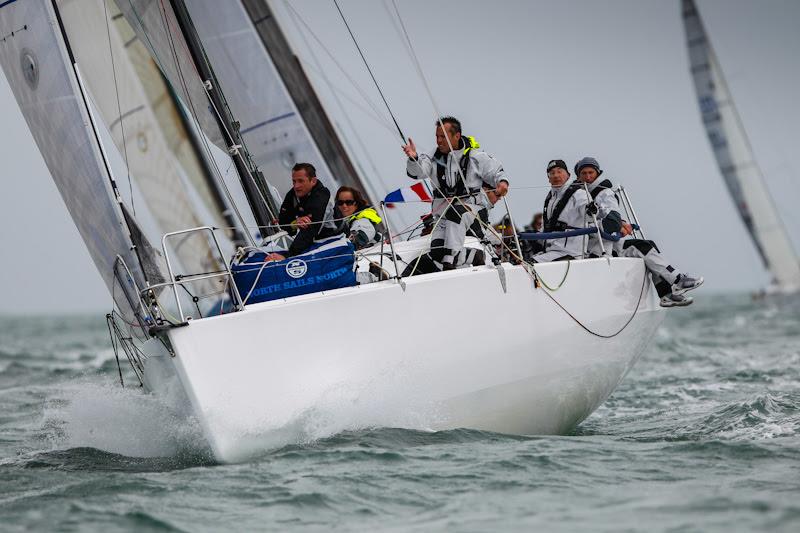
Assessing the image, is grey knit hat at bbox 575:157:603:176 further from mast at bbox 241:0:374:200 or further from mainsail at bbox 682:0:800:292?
mainsail at bbox 682:0:800:292

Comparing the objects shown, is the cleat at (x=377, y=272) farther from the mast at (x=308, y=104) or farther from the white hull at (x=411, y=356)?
the mast at (x=308, y=104)

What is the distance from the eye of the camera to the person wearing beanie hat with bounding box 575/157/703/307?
744cm

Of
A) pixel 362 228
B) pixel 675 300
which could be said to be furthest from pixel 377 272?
pixel 675 300

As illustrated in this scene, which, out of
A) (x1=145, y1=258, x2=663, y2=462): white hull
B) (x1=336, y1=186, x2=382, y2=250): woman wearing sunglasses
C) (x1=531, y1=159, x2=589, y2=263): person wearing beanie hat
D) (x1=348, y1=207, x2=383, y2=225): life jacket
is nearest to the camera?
(x1=145, y1=258, x2=663, y2=462): white hull

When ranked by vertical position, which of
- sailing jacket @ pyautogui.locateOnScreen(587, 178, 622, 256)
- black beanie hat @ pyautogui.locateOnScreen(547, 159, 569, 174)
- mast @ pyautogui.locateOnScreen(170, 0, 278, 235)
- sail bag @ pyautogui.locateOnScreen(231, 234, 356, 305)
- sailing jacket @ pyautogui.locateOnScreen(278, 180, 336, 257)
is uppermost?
mast @ pyautogui.locateOnScreen(170, 0, 278, 235)

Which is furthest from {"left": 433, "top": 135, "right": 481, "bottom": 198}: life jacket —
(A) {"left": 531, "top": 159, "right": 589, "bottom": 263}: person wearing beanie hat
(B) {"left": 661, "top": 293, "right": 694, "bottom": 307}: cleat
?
(B) {"left": 661, "top": 293, "right": 694, "bottom": 307}: cleat

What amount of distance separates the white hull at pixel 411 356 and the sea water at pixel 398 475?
13 centimetres

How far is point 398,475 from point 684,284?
3.32 m

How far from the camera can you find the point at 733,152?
31453 millimetres

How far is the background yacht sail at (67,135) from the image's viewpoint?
6457 mm

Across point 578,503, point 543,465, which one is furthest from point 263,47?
point 578,503

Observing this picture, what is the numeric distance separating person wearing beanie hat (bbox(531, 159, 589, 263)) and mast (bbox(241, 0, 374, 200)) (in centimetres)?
306

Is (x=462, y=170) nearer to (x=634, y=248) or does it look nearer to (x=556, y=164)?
(x=556, y=164)

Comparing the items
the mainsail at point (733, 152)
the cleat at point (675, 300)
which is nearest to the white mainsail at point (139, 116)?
the cleat at point (675, 300)
